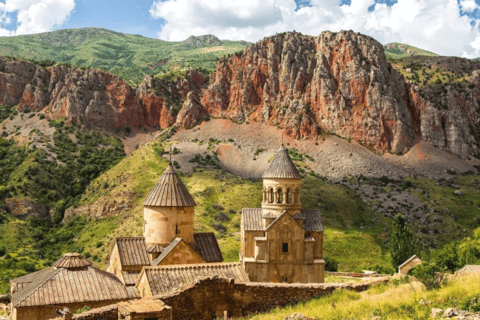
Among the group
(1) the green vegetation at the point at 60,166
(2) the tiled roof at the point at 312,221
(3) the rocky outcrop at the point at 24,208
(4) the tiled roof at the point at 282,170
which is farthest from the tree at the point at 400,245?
(3) the rocky outcrop at the point at 24,208

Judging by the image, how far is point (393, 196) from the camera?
87.4 metres

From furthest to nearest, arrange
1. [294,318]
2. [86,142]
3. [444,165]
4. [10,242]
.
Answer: [86,142] < [444,165] < [10,242] < [294,318]

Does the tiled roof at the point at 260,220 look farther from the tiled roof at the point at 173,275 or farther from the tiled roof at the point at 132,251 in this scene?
the tiled roof at the point at 173,275

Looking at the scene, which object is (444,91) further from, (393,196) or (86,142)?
(86,142)

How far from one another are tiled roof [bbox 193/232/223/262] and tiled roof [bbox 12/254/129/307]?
220 inches

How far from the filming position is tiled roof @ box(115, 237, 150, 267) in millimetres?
26531

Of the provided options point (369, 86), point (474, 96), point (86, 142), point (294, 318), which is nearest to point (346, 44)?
point (369, 86)

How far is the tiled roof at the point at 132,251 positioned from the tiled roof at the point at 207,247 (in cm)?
316

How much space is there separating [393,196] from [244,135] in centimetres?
4218

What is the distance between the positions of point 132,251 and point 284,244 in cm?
1101

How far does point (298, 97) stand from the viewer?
119 metres

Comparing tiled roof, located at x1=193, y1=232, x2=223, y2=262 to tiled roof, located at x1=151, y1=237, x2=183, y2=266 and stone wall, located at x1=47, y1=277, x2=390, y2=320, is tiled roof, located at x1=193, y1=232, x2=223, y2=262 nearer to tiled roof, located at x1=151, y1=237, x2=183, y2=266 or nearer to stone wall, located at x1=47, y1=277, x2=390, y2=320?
tiled roof, located at x1=151, y1=237, x2=183, y2=266

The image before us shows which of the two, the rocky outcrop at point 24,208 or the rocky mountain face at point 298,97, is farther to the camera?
the rocky mountain face at point 298,97

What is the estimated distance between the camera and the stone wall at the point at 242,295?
1666cm
